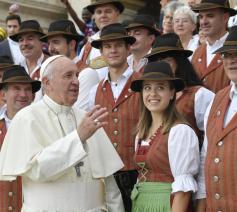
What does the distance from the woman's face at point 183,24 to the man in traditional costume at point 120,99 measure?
124 cm

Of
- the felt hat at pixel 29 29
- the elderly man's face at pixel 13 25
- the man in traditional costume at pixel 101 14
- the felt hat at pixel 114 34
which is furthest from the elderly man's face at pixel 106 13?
the elderly man's face at pixel 13 25

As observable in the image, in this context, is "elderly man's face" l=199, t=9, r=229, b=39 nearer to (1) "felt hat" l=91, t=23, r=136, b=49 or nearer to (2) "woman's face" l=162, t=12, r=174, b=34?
(1) "felt hat" l=91, t=23, r=136, b=49

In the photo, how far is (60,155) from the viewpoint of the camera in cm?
453

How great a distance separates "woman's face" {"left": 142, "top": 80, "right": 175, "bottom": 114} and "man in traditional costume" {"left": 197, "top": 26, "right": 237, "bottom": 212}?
0.36m

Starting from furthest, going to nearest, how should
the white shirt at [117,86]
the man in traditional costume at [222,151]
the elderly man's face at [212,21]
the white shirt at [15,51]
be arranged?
the white shirt at [15,51] → the elderly man's face at [212,21] → the white shirt at [117,86] → the man in traditional costume at [222,151]

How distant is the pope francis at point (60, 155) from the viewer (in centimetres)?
454

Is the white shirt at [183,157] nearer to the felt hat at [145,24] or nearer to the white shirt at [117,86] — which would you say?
the white shirt at [117,86]

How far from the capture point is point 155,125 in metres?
4.95

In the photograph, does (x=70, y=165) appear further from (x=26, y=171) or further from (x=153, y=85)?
(x=153, y=85)

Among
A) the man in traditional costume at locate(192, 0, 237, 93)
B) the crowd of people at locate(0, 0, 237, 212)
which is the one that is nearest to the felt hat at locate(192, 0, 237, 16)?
the man in traditional costume at locate(192, 0, 237, 93)

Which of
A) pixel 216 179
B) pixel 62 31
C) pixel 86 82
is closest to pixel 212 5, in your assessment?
pixel 86 82

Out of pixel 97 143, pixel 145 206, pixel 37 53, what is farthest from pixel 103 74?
pixel 145 206

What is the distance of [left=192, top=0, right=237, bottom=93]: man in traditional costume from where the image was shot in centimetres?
595

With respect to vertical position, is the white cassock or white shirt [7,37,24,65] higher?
white shirt [7,37,24,65]
